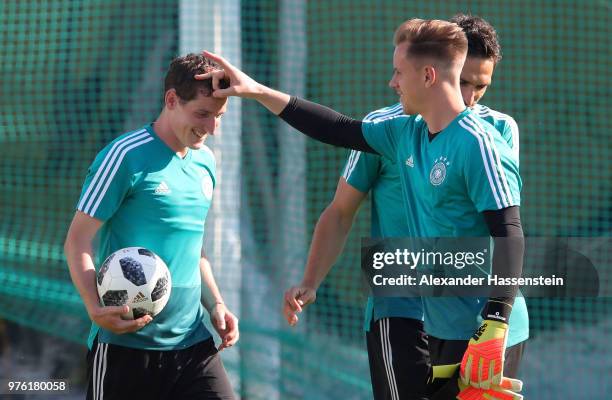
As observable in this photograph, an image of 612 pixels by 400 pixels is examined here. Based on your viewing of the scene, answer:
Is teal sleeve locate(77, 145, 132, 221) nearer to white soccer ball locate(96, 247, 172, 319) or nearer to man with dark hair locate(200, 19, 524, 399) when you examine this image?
white soccer ball locate(96, 247, 172, 319)

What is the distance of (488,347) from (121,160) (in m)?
1.55

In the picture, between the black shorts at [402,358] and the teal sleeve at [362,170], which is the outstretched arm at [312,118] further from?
the black shorts at [402,358]

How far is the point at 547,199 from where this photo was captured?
7.10 m

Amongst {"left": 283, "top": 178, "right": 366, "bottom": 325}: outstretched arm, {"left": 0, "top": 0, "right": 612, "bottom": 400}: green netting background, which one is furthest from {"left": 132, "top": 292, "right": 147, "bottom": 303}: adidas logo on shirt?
Answer: {"left": 0, "top": 0, "right": 612, "bottom": 400}: green netting background

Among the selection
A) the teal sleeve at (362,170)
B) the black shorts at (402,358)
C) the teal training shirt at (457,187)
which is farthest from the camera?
the teal sleeve at (362,170)

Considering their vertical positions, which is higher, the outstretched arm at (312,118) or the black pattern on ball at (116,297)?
the outstretched arm at (312,118)

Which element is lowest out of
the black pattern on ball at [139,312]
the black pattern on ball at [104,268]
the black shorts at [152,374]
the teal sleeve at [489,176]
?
the black shorts at [152,374]

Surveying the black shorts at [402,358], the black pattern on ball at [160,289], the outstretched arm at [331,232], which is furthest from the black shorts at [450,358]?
the black pattern on ball at [160,289]

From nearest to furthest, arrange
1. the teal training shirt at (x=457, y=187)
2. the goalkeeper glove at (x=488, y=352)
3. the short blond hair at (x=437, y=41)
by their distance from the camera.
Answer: the goalkeeper glove at (x=488, y=352) < the teal training shirt at (x=457, y=187) < the short blond hair at (x=437, y=41)

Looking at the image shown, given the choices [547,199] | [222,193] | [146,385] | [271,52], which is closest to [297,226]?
[222,193]

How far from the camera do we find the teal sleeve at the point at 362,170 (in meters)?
4.26

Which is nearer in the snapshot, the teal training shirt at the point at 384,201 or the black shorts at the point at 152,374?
the black shorts at the point at 152,374

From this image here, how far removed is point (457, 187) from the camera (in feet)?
11.1

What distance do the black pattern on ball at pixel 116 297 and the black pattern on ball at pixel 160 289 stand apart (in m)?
0.10
